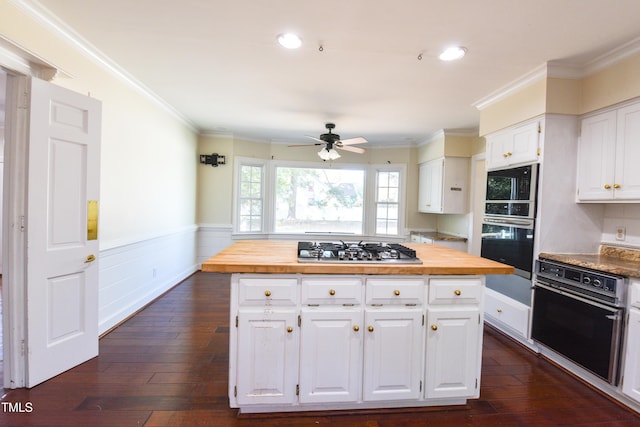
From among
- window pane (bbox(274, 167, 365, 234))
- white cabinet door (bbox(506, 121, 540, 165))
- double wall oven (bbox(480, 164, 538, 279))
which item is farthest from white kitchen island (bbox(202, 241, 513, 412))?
window pane (bbox(274, 167, 365, 234))

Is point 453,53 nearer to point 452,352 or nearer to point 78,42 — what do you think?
point 452,352

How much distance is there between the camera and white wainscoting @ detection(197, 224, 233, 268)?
5.47 m

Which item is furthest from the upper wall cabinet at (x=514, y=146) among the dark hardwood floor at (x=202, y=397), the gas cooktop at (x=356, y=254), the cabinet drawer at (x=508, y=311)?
the dark hardwood floor at (x=202, y=397)

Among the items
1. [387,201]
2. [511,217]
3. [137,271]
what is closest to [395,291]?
[511,217]

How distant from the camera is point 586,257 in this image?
254cm

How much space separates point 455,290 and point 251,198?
175 inches

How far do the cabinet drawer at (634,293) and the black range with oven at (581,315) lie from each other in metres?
0.04

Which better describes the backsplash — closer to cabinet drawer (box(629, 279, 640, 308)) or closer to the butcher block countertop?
cabinet drawer (box(629, 279, 640, 308))

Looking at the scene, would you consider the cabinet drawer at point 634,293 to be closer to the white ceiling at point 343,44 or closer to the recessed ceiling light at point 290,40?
the white ceiling at point 343,44

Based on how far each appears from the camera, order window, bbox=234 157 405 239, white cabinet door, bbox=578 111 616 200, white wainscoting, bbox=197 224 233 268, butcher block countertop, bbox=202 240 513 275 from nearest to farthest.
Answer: butcher block countertop, bbox=202 240 513 275
white cabinet door, bbox=578 111 616 200
white wainscoting, bbox=197 224 233 268
window, bbox=234 157 405 239

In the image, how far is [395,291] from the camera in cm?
187

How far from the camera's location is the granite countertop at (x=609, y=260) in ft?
6.77

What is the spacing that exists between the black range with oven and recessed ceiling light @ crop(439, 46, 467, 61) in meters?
1.91

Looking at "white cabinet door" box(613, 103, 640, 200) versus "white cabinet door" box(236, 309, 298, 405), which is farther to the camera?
"white cabinet door" box(613, 103, 640, 200)
